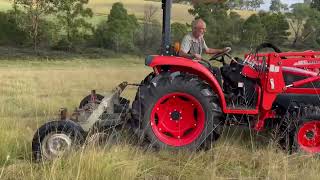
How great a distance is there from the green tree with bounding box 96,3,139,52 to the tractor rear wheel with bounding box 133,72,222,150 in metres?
27.8

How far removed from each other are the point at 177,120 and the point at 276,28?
1064 inches

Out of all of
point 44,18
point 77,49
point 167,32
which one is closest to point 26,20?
point 44,18

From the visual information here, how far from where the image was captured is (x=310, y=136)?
5.93m

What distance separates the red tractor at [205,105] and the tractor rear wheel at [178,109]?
1cm

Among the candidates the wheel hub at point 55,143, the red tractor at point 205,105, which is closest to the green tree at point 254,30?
the red tractor at point 205,105

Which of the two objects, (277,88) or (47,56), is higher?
(277,88)

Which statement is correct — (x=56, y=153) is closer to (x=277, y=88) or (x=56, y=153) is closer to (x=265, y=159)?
(x=265, y=159)

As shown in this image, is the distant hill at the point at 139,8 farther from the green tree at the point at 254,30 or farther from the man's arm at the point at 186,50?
the man's arm at the point at 186,50

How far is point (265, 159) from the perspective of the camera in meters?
5.53

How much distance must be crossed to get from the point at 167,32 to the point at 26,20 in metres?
32.0

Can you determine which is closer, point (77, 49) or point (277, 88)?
point (277, 88)

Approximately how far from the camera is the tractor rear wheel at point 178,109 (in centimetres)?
597

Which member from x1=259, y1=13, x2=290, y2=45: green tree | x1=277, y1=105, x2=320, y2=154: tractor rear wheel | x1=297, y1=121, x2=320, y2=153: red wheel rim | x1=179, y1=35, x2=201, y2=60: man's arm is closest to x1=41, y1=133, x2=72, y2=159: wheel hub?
x1=179, y1=35, x2=201, y2=60: man's arm

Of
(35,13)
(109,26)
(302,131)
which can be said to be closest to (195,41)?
(302,131)
